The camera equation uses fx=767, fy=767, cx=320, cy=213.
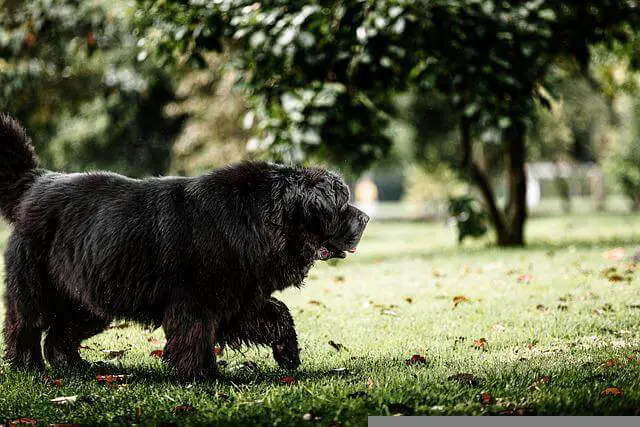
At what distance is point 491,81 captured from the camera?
26.3 feet

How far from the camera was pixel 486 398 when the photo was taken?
4.00 meters

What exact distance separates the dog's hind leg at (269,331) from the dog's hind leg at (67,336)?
3.19 feet

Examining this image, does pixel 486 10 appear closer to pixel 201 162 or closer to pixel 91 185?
pixel 91 185

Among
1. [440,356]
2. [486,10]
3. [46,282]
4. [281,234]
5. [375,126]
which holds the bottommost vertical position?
[440,356]

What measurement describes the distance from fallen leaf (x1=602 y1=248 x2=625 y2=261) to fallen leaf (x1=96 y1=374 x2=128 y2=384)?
7.91m

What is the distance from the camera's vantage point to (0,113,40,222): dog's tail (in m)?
5.16

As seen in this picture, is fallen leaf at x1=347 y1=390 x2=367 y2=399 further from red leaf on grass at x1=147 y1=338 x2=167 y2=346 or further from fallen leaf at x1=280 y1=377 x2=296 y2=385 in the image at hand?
red leaf on grass at x1=147 y1=338 x2=167 y2=346

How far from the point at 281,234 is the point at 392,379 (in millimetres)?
1071

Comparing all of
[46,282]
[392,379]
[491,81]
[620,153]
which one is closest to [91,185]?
[46,282]

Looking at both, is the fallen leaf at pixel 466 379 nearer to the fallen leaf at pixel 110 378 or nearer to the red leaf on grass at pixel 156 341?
the fallen leaf at pixel 110 378

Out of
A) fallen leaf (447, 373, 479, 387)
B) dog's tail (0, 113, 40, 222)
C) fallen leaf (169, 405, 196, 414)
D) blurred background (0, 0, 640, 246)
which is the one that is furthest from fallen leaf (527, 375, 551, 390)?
blurred background (0, 0, 640, 246)

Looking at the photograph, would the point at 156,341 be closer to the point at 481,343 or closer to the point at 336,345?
the point at 336,345

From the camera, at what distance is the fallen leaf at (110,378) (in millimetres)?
4758

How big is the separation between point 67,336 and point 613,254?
840cm
